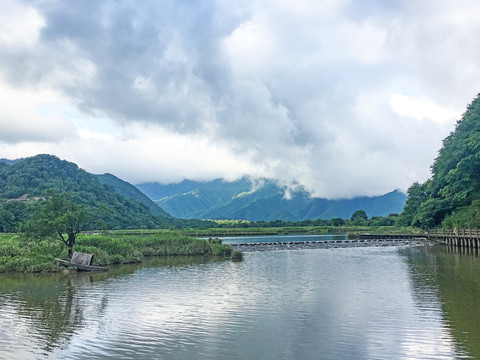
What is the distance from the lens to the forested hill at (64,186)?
13675 cm

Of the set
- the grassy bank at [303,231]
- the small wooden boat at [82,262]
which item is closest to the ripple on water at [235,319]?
the small wooden boat at [82,262]

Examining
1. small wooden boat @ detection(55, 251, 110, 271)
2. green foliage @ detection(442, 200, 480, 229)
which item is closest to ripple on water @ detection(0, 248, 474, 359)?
small wooden boat @ detection(55, 251, 110, 271)

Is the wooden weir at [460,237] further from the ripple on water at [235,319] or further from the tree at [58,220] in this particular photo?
the tree at [58,220]

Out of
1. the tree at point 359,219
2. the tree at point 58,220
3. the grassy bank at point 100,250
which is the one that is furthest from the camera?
the tree at point 359,219

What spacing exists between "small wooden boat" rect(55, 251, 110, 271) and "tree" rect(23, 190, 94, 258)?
269cm

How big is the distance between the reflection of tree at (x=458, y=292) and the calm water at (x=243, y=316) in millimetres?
60

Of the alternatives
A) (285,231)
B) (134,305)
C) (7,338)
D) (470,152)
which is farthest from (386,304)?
(285,231)

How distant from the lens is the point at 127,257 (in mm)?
47031

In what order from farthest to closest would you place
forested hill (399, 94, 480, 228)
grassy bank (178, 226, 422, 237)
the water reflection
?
grassy bank (178, 226, 422, 237) < forested hill (399, 94, 480, 228) < the water reflection

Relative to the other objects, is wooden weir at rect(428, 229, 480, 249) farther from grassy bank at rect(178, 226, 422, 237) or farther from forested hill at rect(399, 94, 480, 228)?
grassy bank at rect(178, 226, 422, 237)

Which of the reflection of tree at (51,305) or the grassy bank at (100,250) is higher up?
the grassy bank at (100,250)

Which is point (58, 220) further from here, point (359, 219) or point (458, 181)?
point (359, 219)

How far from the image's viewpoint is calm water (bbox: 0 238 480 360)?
14812mm

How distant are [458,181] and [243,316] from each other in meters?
58.9
